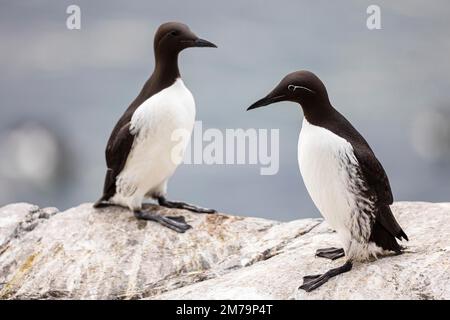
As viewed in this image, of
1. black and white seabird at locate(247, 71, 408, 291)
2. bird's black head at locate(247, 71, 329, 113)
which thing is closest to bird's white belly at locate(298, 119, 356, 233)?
black and white seabird at locate(247, 71, 408, 291)

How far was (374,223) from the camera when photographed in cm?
484

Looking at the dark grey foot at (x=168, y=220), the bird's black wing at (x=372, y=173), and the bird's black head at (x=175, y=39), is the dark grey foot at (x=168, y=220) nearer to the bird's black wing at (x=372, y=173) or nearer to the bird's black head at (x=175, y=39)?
the bird's black head at (x=175, y=39)

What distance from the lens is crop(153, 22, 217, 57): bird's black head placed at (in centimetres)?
632

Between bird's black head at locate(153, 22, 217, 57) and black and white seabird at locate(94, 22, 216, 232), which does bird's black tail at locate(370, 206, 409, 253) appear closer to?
black and white seabird at locate(94, 22, 216, 232)

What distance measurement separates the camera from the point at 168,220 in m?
6.49

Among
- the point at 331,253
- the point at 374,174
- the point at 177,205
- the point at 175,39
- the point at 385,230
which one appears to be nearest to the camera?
the point at 374,174

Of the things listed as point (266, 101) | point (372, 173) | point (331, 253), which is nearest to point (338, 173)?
point (372, 173)

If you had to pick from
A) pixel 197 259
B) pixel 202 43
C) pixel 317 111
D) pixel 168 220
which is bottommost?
pixel 197 259

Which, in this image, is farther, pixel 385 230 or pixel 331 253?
pixel 331 253

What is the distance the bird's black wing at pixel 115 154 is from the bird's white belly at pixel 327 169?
6.88 ft

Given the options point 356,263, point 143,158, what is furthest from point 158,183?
point 356,263

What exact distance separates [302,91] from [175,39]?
1956 millimetres

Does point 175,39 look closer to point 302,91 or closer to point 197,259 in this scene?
point 197,259

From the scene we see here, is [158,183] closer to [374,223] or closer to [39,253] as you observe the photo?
[39,253]
